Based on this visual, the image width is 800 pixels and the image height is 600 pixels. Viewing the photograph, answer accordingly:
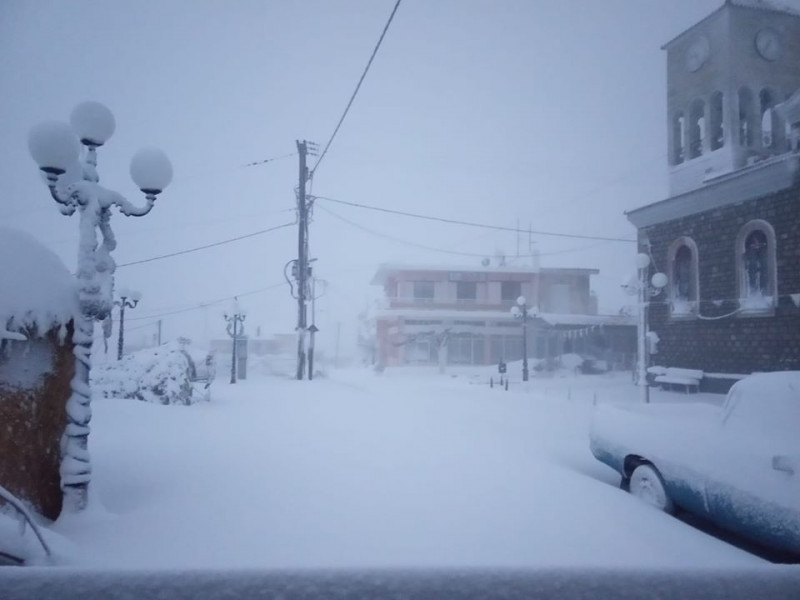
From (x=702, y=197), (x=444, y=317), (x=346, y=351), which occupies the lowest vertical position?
(x=346, y=351)

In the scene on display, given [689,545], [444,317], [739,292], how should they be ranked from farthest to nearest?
1. [444,317]
2. [739,292]
3. [689,545]

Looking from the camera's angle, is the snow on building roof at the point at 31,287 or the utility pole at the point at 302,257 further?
the utility pole at the point at 302,257

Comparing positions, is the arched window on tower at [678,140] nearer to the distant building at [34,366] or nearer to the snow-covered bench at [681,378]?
the snow-covered bench at [681,378]

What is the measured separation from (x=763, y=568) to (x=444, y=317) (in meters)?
26.2

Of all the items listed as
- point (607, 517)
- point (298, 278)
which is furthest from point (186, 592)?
point (298, 278)

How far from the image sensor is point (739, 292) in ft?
29.1

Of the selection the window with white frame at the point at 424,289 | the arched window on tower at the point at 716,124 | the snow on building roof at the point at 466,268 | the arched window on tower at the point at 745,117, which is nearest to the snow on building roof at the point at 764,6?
the arched window on tower at the point at 745,117

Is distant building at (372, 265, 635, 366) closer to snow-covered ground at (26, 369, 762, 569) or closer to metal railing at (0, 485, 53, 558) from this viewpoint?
snow-covered ground at (26, 369, 762, 569)

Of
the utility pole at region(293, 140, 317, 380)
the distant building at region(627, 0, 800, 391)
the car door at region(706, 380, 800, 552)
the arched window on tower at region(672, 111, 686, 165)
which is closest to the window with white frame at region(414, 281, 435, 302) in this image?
the utility pole at region(293, 140, 317, 380)

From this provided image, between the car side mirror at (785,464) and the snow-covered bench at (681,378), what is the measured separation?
8019 mm

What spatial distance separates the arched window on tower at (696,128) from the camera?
9836 millimetres

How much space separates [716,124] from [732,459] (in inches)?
363

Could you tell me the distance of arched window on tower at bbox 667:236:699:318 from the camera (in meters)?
10.2

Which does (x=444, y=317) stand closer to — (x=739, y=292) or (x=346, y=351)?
(x=739, y=292)
